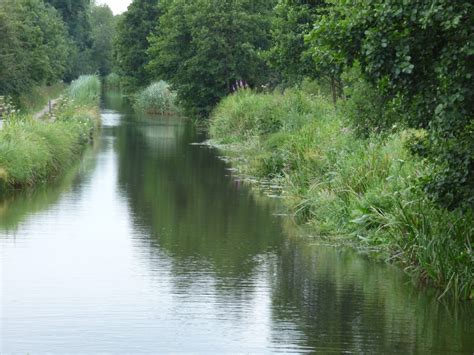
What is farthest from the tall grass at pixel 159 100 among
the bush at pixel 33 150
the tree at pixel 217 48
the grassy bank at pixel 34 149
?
the bush at pixel 33 150

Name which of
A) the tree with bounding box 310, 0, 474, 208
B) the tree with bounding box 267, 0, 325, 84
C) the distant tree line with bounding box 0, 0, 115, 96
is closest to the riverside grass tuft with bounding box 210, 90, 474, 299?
the tree with bounding box 310, 0, 474, 208

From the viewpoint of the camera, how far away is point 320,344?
9836 millimetres

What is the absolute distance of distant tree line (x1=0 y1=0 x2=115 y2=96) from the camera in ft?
140

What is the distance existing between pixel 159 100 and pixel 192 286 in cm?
4280

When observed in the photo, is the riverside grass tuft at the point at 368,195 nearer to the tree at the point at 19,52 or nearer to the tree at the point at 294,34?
the tree at the point at 294,34

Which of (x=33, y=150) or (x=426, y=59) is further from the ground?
(x=426, y=59)

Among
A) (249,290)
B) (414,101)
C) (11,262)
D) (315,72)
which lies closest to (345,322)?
(249,290)

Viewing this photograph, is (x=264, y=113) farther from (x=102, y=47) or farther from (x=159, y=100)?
(x=102, y=47)

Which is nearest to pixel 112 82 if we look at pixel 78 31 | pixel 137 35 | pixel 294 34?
pixel 78 31

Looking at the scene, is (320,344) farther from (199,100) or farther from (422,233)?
(199,100)

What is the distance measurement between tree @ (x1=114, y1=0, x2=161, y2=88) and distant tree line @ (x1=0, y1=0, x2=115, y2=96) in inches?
188

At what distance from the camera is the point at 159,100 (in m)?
54.5

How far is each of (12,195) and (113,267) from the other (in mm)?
7317

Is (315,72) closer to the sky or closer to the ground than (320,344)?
closer to the sky
